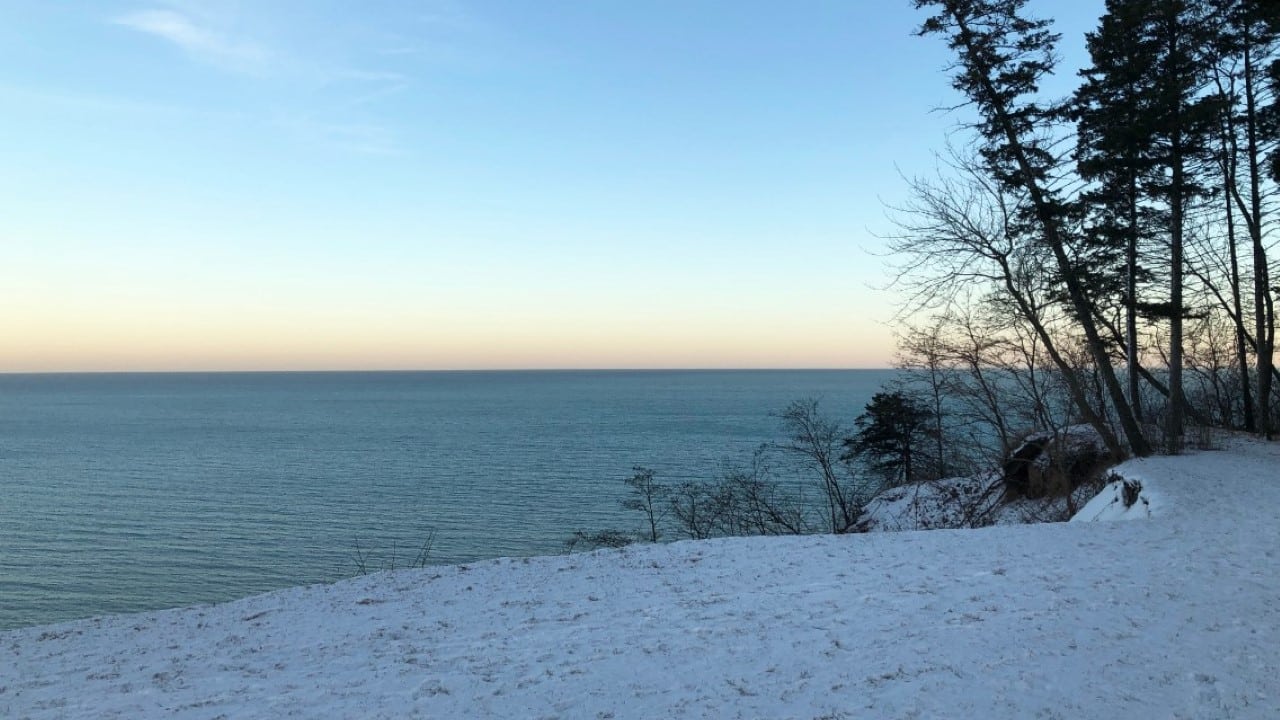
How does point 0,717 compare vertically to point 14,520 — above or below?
above

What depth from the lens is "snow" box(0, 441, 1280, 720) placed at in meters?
7.60

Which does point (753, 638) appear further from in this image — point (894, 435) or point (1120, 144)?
point (894, 435)

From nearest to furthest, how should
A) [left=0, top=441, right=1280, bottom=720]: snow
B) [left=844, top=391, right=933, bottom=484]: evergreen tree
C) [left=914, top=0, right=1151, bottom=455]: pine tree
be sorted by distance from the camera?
[left=0, top=441, right=1280, bottom=720]: snow < [left=914, top=0, right=1151, bottom=455]: pine tree < [left=844, top=391, right=933, bottom=484]: evergreen tree

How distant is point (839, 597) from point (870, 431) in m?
33.0

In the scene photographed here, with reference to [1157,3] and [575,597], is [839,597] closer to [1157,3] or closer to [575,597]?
[575,597]

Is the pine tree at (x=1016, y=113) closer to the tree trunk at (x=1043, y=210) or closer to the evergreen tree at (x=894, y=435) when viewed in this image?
the tree trunk at (x=1043, y=210)

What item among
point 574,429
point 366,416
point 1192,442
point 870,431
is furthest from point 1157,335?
point 366,416

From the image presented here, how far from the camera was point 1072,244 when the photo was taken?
2355 centimetres

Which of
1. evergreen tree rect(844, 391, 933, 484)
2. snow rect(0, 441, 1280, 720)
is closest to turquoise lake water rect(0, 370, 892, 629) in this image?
evergreen tree rect(844, 391, 933, 484)

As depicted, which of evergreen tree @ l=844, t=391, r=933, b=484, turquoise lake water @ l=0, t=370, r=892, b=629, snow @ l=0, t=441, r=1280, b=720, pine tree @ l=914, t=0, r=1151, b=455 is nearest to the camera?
snow @ l=0, t=441, r=1280, b=720

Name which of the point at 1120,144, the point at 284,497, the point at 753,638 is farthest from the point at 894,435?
the point at 284,497

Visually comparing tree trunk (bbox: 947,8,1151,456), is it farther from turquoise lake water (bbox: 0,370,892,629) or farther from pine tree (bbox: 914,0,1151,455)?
turquoise lake water (bbox: 0,370,892,629)

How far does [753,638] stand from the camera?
9.40m

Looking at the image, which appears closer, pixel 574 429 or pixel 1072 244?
pixel 1072 244
